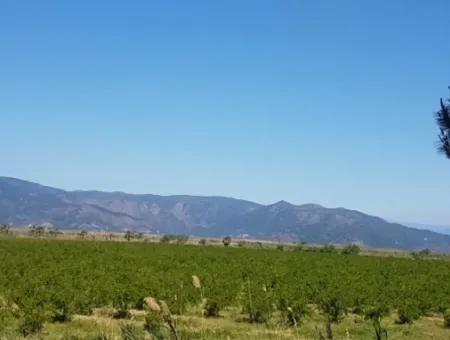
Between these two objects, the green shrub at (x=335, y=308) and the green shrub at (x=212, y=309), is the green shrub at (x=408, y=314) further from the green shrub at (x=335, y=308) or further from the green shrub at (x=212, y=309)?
the green shrub at (x=212, y=309)

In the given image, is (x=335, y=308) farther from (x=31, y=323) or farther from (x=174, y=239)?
(x=174, y=239)

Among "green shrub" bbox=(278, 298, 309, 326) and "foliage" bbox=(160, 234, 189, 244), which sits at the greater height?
"foliage" bbox=(160, 234, 189, 244)

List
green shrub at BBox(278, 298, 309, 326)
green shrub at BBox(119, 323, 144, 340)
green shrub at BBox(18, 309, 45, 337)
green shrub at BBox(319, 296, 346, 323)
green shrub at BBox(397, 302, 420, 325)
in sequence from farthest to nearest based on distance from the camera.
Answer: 1. green shrub at BBox(397, 302, 420, 325)
2. green shrub at BBox(319, 296, 346, 323)
3. green shrub at BBox(278, 298, 309, 326)
4. green shrub at BBox(18, 309, 45, 337)
5. green shrub at BBox(119, 323, 144, 340)

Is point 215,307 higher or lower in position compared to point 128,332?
lower

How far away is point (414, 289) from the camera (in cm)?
3177

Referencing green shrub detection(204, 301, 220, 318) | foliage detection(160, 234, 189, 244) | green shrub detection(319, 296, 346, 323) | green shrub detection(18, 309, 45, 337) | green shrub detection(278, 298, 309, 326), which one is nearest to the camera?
green shrub detection(18, 309, 45, 337)

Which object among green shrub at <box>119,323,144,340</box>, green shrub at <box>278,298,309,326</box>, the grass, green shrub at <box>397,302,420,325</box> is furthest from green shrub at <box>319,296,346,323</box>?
green shrub at <box>119,323,144,340</box>

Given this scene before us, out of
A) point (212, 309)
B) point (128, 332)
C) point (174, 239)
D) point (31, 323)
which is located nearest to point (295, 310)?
point (212, 309)

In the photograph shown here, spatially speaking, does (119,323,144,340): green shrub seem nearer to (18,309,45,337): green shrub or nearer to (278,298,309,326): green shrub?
(18,309,45,337): green shrub

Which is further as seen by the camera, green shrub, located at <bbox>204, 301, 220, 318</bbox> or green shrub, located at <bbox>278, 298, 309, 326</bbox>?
green shrub, located at <bbox>204, 301, 220, 318</bbox>

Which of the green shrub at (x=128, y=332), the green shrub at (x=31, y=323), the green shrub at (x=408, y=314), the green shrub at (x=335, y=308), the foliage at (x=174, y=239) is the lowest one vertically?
the green shrub at (x=408, y=314)

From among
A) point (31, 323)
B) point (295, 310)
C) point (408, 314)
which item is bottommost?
point (408, 314)

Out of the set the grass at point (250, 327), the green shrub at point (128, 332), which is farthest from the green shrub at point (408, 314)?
the green shrub at point (128, 332)

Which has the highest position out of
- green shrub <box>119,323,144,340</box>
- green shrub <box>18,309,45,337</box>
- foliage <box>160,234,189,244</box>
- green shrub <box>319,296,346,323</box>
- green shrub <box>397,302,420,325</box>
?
foliage <box>160,234,189,244</box>
